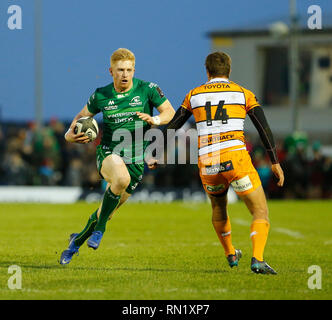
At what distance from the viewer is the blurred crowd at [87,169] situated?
24.8 meters

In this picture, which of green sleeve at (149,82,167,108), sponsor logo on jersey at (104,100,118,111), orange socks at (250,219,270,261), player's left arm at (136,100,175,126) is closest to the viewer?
orange socks at (250,219,270,261)

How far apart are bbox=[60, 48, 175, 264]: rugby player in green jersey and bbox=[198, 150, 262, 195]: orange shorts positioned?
916mm

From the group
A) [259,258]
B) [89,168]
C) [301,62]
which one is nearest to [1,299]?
[259,258]

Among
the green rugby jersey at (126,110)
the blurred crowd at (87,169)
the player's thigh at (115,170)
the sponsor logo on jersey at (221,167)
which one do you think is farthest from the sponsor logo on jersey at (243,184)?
the blurred crowd at (87,169)

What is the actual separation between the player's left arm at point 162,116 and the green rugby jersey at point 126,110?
0.21 ft

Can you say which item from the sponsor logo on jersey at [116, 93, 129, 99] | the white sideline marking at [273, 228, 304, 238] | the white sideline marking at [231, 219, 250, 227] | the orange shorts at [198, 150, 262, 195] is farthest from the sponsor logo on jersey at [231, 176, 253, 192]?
the white sideline marking at [231, 219, 250, 227]

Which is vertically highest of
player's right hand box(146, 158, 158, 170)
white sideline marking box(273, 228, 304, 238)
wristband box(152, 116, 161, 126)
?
wristband box(152, 116, 161, 126)

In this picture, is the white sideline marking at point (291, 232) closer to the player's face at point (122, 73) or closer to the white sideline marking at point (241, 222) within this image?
the white sideline marking at point (241, 222)

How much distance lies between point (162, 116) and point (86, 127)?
906 millimetres

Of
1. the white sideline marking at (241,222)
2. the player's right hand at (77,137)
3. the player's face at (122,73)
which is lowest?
the white sideline marking at (241,222)

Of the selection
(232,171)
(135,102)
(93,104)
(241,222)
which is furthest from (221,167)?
(241,222)

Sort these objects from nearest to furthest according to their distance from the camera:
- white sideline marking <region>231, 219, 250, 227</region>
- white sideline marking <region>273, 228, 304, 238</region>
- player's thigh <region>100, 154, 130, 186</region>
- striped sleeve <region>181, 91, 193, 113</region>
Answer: striped sleeve <region>181, 91, 193, 113</region> → player's thigh <region>100, 154, 130, 186</region> → white sideline marking <region>273, 228, 304, 238</region> → white sideline marking <region>231, 219, 250, 227</region>

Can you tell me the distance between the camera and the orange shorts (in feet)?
27.4

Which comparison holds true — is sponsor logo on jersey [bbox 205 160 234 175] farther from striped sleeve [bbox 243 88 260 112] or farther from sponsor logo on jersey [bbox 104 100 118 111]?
sponsor logo on jersey [bbox 104 100 118 111]
